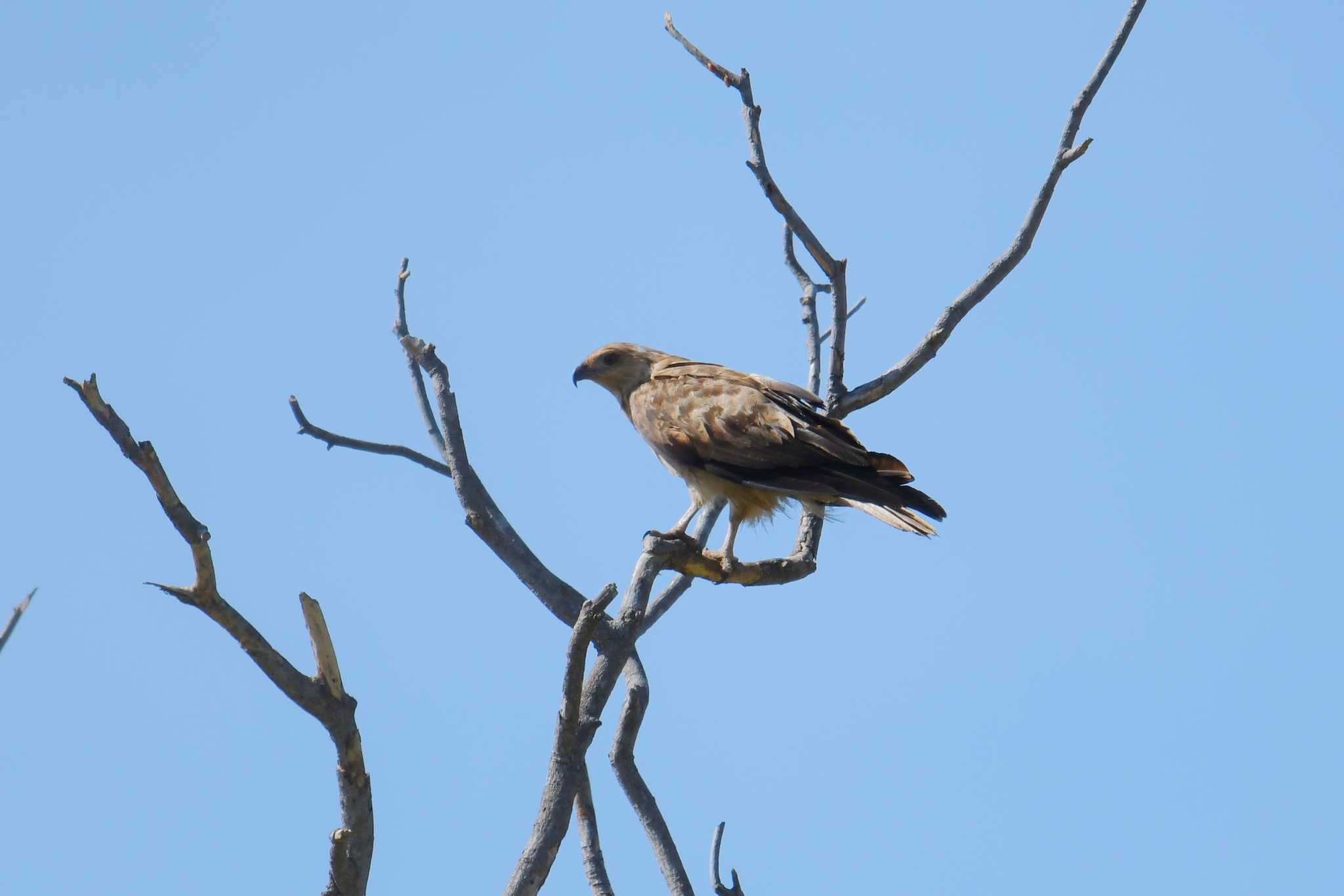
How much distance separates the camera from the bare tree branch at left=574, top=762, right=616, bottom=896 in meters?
5.28

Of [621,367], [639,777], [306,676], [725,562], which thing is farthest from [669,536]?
[621,367]

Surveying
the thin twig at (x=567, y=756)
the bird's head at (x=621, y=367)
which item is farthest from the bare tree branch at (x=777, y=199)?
the thin twig at (x=567, y=756)

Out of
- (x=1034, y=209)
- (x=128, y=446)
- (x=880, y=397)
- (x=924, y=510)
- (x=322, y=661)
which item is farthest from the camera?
(x=880, y=397)

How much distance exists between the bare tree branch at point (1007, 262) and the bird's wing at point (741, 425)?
313 millimetres

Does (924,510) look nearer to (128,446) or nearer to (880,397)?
(880,397)

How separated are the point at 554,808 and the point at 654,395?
10.9ft

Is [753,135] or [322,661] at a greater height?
[753,135]

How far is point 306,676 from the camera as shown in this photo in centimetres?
386

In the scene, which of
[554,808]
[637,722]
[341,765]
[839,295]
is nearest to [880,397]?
[839,295]

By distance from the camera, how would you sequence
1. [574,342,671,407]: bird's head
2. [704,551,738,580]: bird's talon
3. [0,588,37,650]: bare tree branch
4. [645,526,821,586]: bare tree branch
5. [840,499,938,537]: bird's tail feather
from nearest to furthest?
[0,588,37,650]: bare tree branch
[645,526,821,586]: bare tree branch
[704,551,738,580]: bird's talon
[840,499,938,537]: bird's tail feather
[574,342,671,407]: bird's head

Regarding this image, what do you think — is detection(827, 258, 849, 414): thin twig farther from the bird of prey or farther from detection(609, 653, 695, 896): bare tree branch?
detection(609, 653, 695, 896): bare tree branch

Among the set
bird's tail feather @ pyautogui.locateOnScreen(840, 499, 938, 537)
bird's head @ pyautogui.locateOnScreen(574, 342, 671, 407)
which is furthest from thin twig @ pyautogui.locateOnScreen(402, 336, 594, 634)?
bird's head @ pyautogui.locateOnScreen(574, 342, 671, 407)

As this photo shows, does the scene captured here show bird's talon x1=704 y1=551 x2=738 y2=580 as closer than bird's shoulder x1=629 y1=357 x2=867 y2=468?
Yes

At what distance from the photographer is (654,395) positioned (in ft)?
23.6
